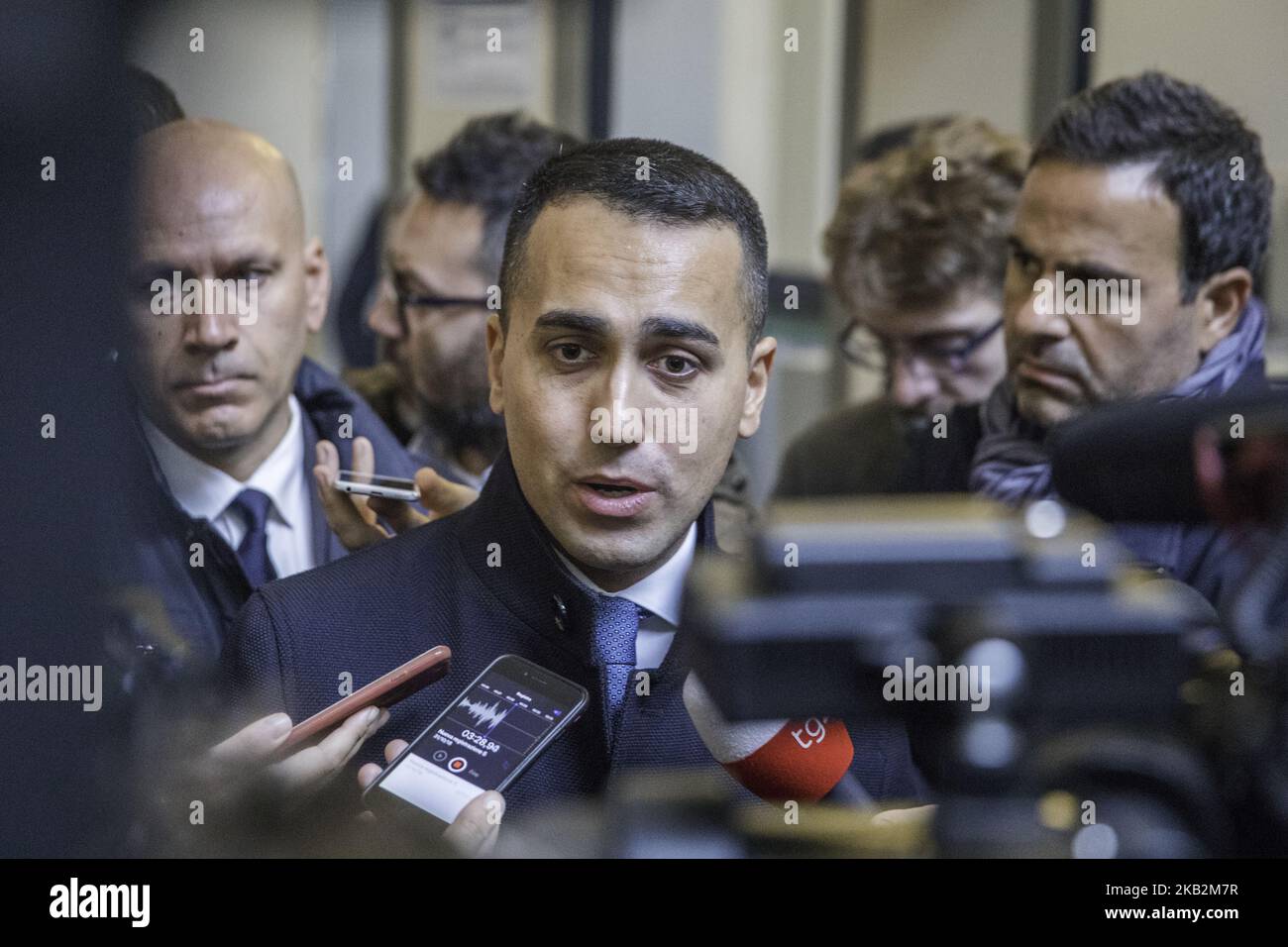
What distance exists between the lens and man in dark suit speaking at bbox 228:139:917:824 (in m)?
1.71

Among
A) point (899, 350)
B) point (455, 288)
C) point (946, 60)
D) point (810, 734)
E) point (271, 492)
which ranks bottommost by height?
point (810, 734)

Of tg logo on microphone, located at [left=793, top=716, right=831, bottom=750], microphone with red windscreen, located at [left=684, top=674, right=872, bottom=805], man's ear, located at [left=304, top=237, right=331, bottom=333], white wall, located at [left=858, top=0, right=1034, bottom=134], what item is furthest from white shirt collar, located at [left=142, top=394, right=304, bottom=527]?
white wall, located at [left=858, top=0, right=1034, bottom=134]

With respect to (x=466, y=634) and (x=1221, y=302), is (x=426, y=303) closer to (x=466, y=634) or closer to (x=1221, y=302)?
(x=466, y=634)

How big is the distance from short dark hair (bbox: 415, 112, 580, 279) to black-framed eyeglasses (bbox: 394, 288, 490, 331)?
5 cm

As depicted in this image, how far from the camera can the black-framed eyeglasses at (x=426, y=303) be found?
2248 mm

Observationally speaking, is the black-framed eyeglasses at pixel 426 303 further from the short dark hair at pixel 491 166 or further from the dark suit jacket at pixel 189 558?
the dark suit jacket at pixel 189 558

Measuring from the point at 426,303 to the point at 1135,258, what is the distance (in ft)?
3.31

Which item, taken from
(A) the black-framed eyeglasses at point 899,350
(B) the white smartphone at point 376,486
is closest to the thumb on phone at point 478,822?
(B) the white smartphone at point 376,486

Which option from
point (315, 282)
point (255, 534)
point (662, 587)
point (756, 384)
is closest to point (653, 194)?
point (756, 384)

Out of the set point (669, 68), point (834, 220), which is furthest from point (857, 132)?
point (669, 68)

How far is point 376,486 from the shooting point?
6.48ft

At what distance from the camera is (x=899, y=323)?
2428 millimetres
